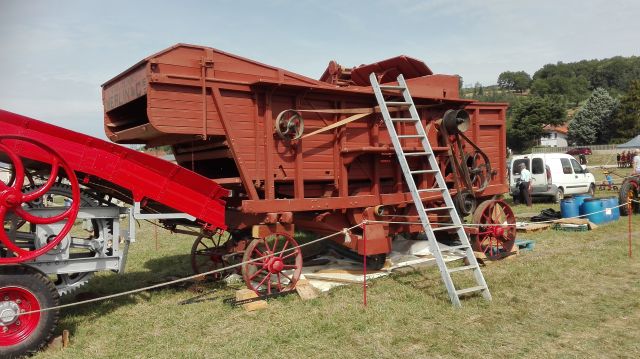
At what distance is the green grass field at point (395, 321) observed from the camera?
4.40 m

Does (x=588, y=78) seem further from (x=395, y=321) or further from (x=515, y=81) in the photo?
(x=395, y=321)

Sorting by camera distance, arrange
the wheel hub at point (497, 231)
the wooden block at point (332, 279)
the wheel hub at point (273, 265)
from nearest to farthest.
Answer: the wheel hub at point (273, 265)
the wooden block at point (332, 279)
the wheel hub at point (497, 231)

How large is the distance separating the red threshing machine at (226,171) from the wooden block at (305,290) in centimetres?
13

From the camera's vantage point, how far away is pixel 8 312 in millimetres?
4418

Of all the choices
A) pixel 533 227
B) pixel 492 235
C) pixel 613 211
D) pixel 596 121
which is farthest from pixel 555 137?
pixel 492 235

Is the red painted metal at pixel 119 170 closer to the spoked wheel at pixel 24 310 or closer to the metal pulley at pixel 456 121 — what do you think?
the spoked wheel at pixel 24 310

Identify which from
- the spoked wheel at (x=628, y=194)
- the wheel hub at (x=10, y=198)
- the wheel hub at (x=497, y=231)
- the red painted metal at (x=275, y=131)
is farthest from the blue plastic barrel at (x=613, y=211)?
the wheel hub at (x=10, y=198)

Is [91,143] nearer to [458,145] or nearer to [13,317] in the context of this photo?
[13,317]

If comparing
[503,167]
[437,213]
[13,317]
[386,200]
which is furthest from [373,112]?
[13,317]

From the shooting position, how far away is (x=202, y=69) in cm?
572

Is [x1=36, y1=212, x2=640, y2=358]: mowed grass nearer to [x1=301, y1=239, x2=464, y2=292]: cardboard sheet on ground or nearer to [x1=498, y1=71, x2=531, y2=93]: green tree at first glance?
[x1=301, y1=239, x2=464, y2=292]: cardboard sheet on ground

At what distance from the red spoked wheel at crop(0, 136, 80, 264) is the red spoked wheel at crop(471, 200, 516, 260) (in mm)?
6162

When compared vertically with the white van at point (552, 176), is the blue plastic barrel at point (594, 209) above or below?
below

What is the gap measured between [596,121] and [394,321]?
256 ft
